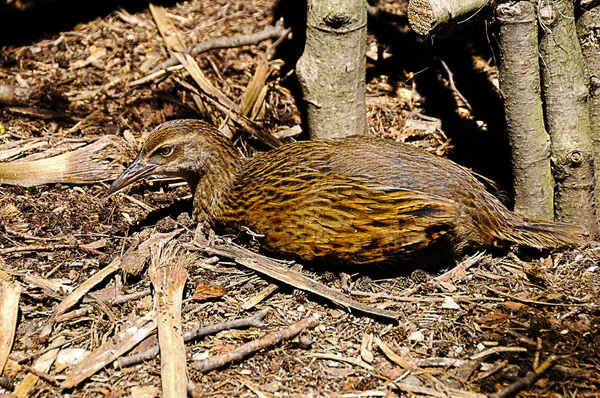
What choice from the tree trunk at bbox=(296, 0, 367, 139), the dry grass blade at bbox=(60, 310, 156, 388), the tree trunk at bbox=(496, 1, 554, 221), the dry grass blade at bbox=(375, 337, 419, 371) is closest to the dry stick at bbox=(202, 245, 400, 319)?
the dry grass blade at bbox=(375, 337, 419, 371)

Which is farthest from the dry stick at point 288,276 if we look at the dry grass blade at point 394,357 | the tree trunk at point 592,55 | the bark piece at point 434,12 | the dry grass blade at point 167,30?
the dry grass blade at point 167,30

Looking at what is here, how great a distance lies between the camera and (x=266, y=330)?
499 centimetres

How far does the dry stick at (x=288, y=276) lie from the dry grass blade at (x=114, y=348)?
794mm

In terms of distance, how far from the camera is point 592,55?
583cm

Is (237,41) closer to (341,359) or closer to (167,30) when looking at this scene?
(167,30)

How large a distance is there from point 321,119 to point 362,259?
156 cm

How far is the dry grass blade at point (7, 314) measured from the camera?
15.7 ft

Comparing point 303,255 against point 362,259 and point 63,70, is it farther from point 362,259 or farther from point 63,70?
point 63,70

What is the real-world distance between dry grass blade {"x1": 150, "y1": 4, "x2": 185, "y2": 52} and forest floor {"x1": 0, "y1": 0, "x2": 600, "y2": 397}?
0.11m

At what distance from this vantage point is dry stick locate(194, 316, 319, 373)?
4637 mm

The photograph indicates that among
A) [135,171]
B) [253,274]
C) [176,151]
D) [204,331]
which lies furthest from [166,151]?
[204,331]

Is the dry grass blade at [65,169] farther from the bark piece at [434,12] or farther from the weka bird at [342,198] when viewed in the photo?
the bark piece at [434,12]

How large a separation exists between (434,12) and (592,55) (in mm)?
1460

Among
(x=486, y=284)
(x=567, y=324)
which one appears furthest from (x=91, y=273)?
(x=567, y=324)
